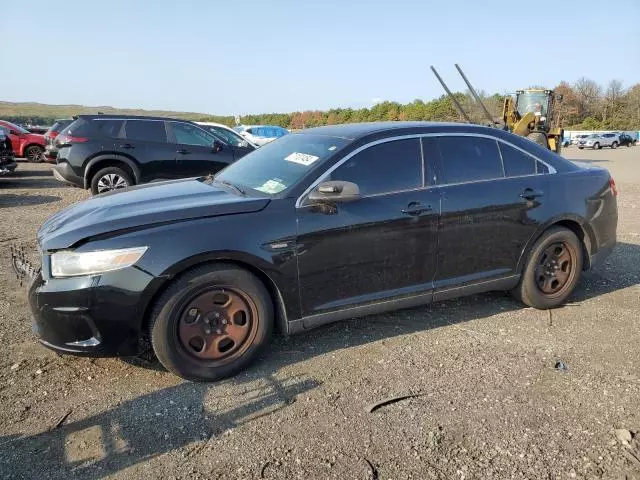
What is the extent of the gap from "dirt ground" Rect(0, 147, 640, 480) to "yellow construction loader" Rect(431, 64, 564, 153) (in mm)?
17401

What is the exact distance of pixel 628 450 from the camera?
2682mm

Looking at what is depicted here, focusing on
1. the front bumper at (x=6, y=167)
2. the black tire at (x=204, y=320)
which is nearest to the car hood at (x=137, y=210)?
the black tire at (x=204, y=320)

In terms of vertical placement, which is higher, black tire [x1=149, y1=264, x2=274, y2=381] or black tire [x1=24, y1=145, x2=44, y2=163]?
black tire [x1=24, y1=145, x2=44, y2=163]

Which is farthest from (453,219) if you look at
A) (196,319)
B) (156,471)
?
(156,471)

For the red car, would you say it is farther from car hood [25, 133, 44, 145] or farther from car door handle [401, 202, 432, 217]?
car door handle [401, 202, 432, 217]

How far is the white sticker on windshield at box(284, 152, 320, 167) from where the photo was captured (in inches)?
150

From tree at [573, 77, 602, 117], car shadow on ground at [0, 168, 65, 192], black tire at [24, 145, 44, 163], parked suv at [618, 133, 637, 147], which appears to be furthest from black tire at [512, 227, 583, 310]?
tree at [573, 77, 602, 117]

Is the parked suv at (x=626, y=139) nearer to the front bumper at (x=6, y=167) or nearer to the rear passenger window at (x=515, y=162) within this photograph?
the front bumper at (x=6, y=167)

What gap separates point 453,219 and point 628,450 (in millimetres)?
1915

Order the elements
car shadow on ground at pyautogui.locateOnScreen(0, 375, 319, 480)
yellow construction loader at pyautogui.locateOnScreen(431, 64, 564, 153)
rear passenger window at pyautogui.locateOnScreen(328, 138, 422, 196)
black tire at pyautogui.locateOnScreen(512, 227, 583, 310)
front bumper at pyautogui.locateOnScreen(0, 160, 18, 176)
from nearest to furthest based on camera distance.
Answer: car shadow on ground at pyautogui.locateOnScreen(0, 375, 319, 480) → rear passenger window at pyautogui.locateOnScreen(328, 138, 422, 196) → black tire at pyautogui.locateOnScreen(512, 227, 583, 310) → front bumper at pyautogui.locateOnScreen(0, 160, 18, 176) → yellow construction loader at pyautogui.locateOnScreen(431, 64, 564, 153)

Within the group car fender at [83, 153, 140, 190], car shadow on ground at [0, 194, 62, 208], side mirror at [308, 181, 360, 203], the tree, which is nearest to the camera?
side mirror at [308, 181, 360, 203]

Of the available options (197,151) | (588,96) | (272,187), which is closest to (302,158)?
(272,187)

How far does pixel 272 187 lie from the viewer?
147 inches

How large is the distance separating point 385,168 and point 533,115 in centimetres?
1887
